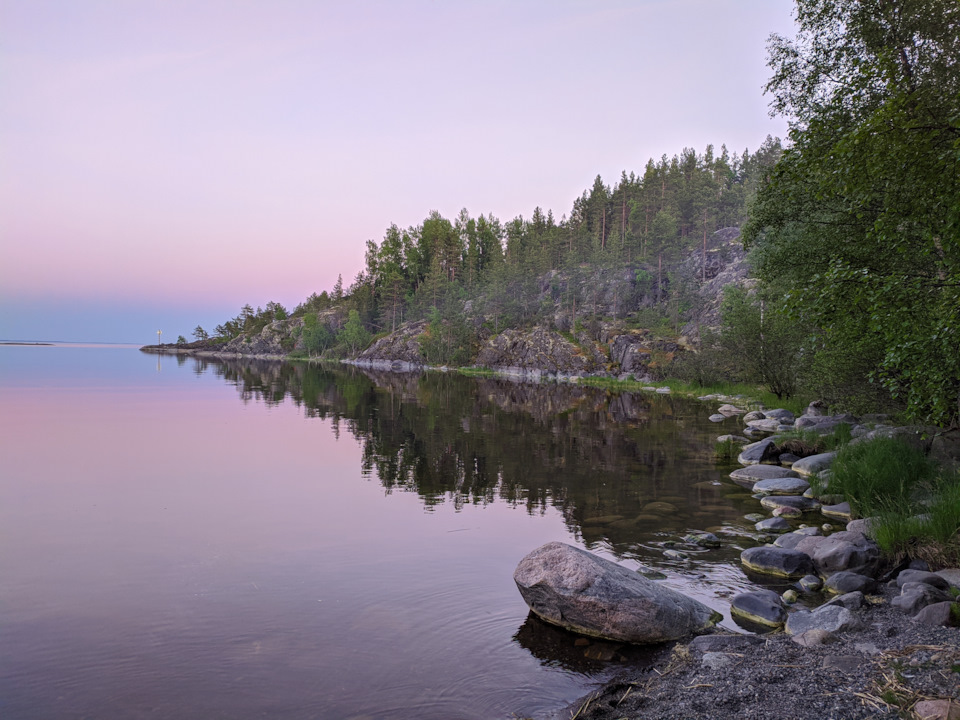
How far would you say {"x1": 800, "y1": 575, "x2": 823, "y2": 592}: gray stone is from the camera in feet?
37.2

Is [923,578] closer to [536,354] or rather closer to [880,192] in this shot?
[880,192]

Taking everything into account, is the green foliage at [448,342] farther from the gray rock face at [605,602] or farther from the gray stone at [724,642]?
the gray stone at [724,642]

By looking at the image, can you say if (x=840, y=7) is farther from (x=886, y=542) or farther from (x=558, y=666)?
(x=558, y=666)

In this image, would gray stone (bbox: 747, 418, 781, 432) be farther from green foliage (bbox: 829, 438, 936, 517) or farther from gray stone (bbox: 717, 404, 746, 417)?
green foliage (bbox: 829, 438, 936, 517)

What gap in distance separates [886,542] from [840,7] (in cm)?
1853

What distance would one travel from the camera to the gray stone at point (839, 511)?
16172 mm

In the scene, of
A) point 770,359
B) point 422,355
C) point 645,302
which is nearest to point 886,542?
point 770,359

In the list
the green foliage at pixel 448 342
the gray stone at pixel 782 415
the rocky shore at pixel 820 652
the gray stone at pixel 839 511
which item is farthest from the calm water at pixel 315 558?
the green foliage at pixel 448 342

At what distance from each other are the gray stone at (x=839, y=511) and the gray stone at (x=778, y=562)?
15.5ft

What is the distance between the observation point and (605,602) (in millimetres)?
9562

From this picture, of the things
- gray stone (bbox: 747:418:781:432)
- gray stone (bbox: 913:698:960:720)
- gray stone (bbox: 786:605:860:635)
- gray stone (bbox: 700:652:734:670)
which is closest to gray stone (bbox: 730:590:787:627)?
gray stone (bbox: 786:605:860:635)

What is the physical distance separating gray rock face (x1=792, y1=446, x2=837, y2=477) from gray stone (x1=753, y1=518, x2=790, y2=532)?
441 centimetres

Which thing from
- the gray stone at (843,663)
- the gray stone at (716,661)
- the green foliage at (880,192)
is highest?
the green foliage at (880,192)

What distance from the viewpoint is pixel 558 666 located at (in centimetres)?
892
